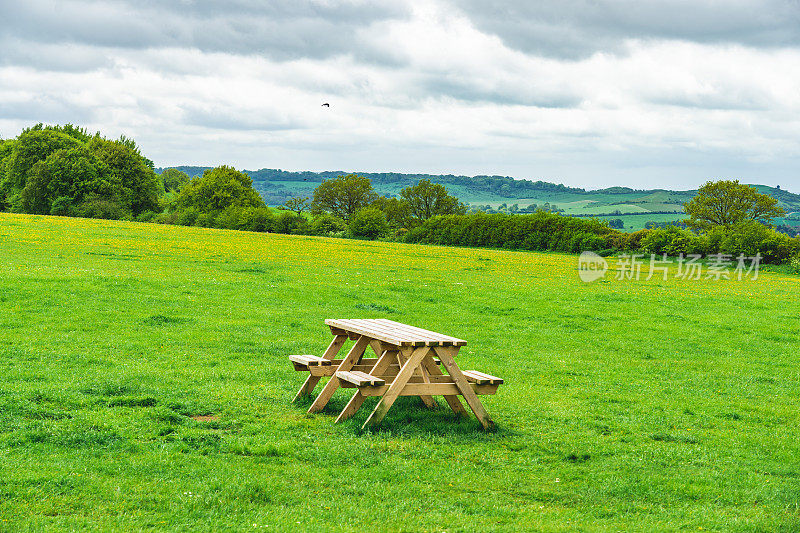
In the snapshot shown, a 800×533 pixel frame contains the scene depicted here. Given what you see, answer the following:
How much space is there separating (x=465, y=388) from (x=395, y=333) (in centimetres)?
126

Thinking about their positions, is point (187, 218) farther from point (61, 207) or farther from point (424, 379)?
point (424, 379)

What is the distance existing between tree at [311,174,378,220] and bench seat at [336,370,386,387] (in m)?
116

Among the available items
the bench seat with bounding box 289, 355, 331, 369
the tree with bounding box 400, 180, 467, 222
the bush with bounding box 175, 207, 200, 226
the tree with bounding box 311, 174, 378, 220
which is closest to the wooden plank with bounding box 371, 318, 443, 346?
the bench seat with bounding box 289, 355, 331, 369

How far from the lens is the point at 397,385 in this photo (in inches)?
358

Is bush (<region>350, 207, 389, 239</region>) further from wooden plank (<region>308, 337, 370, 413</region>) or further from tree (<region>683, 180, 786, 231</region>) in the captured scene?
wooden plank (<region>308, 337, 370, 413</region>)

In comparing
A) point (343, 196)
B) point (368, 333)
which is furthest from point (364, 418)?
point (343, 196)

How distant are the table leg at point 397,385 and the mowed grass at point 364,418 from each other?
0.74ft

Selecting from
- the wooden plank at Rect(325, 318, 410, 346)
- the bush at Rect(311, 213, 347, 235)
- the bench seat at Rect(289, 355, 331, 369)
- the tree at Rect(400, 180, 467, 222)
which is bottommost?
the bench seat at Rect(289, 355, 331, 369)

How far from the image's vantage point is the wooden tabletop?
9.08m

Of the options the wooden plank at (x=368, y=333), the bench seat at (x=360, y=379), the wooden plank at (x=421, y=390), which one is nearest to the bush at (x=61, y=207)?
the wooden plank at (x=368, y=333)

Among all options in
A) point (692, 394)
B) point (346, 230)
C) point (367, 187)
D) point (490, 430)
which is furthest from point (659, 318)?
point (367, 187)

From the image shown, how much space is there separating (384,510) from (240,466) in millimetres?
1942

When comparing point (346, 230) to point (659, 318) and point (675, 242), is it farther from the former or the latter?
point (659, 318)

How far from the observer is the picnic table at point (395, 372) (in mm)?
9133
